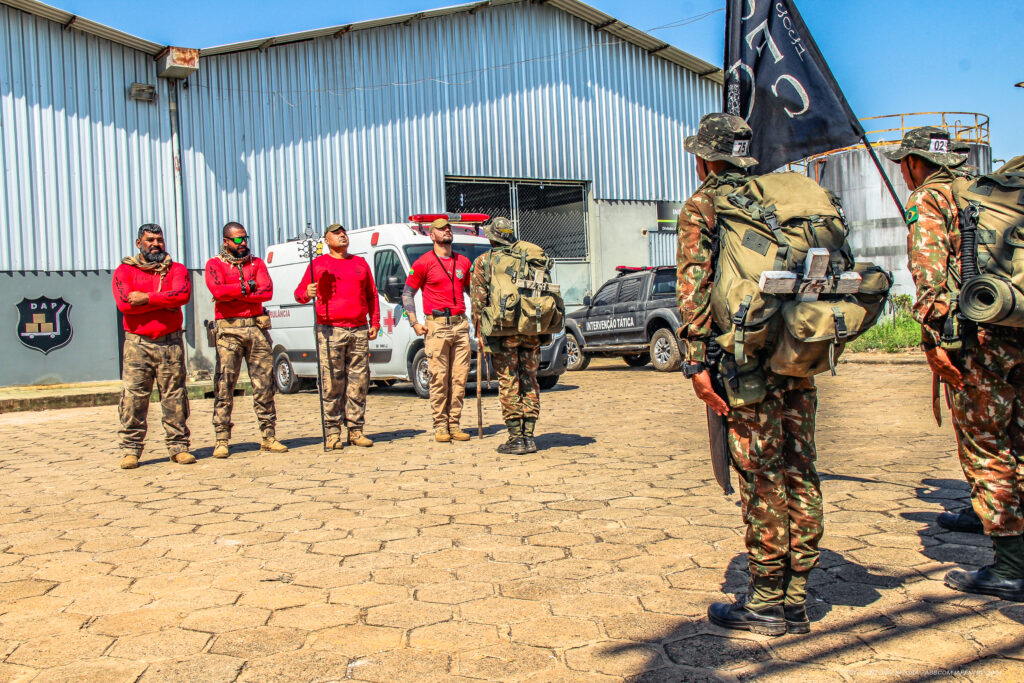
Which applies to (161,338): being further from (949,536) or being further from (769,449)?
(949,536)

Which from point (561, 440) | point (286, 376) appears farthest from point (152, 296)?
point (286, 376)

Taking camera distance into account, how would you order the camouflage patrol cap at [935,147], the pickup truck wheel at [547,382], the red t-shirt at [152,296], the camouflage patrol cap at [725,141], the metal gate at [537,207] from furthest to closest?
the metal gate at [537,207] → the pickup truck wheel at [547,382] → the red t-shirt at [152,296] → the camouflage patrol cap at [935,147] → the camouflage patrol cap at [725,141]

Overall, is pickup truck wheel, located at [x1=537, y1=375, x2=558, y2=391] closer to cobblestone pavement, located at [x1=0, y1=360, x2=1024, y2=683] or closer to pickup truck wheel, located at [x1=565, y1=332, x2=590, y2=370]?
pickup truck wheel, located at [x1=565, y1=332, x2=590, y2=370]

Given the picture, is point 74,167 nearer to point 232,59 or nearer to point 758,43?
point 232,59

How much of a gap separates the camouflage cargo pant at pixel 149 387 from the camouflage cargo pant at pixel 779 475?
5626 millimetres

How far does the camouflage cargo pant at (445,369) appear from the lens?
8.49 m

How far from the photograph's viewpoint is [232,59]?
1717cm

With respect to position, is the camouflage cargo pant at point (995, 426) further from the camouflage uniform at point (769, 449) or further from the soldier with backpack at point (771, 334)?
the camouflage uniform at point (769, 449)

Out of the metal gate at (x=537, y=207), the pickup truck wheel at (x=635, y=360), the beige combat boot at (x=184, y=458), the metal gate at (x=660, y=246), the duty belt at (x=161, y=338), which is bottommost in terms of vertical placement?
the beige combat boot at (x=184, y=458)

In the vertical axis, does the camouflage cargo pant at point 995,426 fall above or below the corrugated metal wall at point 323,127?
below

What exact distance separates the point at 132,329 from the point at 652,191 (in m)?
16.1

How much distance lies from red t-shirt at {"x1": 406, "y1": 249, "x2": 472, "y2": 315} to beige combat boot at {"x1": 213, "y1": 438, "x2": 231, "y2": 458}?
2.17 meters

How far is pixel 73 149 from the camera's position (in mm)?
15734

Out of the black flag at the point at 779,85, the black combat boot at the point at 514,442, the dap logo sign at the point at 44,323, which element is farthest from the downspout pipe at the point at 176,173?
the black flag at the point at 779,85
